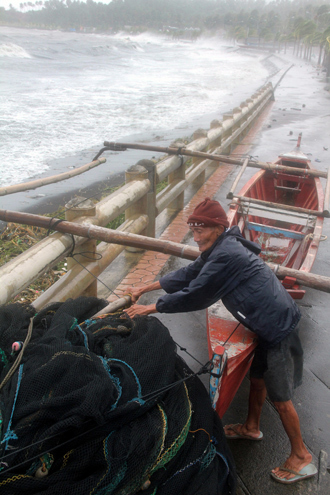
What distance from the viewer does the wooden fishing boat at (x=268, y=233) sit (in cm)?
265

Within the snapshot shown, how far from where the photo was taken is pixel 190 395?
2.32 meters

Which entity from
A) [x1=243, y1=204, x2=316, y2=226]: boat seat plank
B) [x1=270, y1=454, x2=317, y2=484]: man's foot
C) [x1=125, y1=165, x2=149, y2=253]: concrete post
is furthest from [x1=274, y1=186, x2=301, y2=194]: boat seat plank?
[x1=270, y1=454, x2=317, y2=484]: man's foot

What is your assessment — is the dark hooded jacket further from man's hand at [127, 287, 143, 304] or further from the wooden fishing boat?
man's hand at [127, 287, 143, 304]

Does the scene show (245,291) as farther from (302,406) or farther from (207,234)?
(302,406)

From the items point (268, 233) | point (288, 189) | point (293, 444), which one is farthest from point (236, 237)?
point (288, 189)

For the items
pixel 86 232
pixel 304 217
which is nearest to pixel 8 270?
pixel 86 232

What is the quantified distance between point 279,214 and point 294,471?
3.87 meters

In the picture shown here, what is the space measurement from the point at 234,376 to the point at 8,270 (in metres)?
1.77

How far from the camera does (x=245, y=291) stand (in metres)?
2.58

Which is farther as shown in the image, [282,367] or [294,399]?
[294,399]

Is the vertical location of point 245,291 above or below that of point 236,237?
below

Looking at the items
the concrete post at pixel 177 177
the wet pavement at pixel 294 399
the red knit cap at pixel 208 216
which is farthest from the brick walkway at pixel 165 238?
the red knit cap at pixel 208 216

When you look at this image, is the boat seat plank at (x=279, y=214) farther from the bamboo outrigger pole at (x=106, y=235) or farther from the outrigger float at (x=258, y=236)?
the bamboo outrigger pole at (x=106, y=235)

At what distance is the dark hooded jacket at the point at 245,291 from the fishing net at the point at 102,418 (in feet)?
1.45
